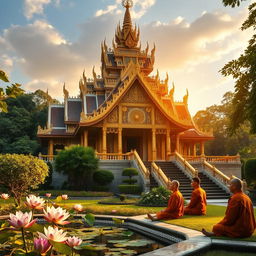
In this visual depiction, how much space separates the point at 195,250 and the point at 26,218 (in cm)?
330

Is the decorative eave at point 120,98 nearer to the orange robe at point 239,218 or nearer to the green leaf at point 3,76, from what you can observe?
the orange robe at point 239,218

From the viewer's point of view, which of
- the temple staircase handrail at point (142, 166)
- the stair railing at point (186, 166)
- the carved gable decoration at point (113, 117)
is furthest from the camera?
the carved gable decoration at point (113, 117)

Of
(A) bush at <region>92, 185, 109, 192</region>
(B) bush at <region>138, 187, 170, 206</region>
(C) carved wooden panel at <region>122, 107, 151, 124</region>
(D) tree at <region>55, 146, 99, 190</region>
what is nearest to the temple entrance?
(C) carved wooden panel at <region>122, 107, 151, 124</region>

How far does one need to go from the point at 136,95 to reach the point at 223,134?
23356 mm

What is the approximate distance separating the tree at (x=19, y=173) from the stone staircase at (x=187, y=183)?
7.69 metres

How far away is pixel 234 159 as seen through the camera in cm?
2344

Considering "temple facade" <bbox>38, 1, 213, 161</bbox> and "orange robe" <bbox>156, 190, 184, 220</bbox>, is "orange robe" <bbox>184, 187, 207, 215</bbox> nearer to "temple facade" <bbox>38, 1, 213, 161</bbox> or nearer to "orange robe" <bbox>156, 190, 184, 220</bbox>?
"orange robe" <bbox>156, 190, 184, 220</bbox>

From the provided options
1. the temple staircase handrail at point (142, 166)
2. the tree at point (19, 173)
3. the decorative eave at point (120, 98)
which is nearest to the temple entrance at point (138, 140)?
the decorative eave at point (120, 98)

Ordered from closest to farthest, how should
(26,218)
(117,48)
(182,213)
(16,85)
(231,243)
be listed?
(26,218)
(16,85)
(231,243)
(182,213)
(117,48)

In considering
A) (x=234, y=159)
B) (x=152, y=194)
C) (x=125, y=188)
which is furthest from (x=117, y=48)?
(x=152, y=194)

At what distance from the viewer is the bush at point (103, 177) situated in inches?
803

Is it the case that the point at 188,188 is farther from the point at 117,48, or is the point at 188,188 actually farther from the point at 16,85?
the point at 117,48

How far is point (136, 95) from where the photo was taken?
2491cm

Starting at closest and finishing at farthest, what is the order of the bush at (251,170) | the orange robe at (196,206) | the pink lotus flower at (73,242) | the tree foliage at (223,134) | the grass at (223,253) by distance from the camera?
the pink lotus flower at (73,242) < the grass at (223,253) < the orange robe at (196,206) < the bush at (251,170) < the tree foliage at (223,134)
